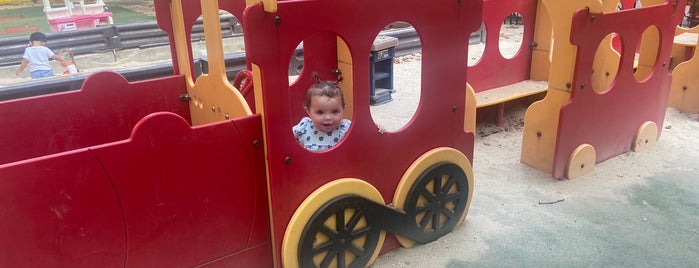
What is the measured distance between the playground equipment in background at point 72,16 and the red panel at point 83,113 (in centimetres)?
870

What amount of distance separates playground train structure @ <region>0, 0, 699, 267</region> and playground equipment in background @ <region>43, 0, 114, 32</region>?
8.68 metres

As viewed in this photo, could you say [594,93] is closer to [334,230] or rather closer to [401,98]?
[334,230]

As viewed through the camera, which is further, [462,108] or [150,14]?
[150,14]

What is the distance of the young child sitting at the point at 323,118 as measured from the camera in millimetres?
2270

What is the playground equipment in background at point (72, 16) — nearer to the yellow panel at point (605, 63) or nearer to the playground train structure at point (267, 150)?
the playground train structure at point (267, 150)

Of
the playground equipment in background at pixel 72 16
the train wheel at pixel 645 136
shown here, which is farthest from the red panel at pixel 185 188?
the playground equipment in background at pixel 72 16

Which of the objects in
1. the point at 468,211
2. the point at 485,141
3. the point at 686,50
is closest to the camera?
the point at 468,211

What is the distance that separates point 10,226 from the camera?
157 centimetres

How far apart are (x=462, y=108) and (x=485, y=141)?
158 cm

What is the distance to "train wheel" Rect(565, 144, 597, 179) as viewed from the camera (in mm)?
3225

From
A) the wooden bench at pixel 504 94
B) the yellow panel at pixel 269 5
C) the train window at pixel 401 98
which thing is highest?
the yellow panel at pixel 269 5

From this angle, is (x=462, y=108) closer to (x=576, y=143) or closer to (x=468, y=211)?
(x=468, y=211)

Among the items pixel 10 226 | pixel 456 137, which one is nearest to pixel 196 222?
pixel 10 226

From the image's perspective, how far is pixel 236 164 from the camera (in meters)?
1.98
